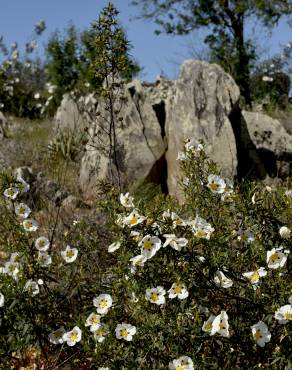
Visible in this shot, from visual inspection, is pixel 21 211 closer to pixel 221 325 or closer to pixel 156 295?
pixel 156 295

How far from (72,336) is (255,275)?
939mm

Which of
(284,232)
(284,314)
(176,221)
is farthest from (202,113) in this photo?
(284,314)

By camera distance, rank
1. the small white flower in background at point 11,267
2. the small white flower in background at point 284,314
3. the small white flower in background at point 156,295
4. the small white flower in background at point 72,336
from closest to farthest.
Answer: the small white flower in background at point 284,314, the small white flower in background at point 156,295, the small white flower in background at point 72,336, the small white flower in background at point 11,267

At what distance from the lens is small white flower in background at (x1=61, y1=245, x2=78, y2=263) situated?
3.46m

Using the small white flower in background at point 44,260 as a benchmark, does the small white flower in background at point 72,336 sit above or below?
below

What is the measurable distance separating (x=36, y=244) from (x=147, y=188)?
4144 mm

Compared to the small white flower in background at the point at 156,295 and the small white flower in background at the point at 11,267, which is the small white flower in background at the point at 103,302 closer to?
the small white flower in background at the point at 156,295

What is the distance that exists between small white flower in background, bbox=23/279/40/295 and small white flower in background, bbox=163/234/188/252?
77 centimetres

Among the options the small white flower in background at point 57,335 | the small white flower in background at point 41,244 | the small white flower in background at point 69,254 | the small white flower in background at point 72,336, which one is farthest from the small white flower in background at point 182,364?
the small white flower in background at point 41,244

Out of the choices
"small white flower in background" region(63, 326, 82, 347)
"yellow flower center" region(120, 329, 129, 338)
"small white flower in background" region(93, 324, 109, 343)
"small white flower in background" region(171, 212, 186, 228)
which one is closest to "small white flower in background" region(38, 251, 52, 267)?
"small white flower in background" region(63, 326, 82, 347)

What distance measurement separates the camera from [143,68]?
70.0 feet

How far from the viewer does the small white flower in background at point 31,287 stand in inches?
A: 126

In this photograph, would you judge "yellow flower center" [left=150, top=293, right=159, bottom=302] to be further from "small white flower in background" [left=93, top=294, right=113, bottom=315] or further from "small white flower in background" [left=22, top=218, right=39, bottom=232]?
"small white flower in background" [left=22, top=218, right=39, bottom=232]

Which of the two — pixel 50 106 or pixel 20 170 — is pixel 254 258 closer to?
pixel 20 170
